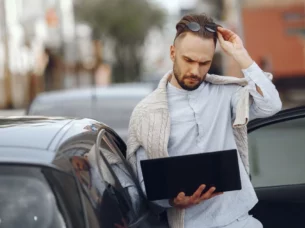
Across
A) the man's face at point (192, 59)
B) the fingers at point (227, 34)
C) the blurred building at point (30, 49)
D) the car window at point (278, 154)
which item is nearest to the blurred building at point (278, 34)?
the blurred building at point (30, 49)

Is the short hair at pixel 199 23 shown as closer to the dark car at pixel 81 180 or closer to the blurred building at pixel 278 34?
the dark car at pixel 81 180

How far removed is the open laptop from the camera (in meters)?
4.00

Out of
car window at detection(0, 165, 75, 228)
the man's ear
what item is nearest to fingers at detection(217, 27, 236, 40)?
the man's ear

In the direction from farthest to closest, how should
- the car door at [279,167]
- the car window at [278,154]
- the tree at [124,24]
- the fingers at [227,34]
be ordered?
1. the tree at [124,24]
2. the car window at [278,154]
3. the car door at [279,167]
4. the fingers at [227,34]

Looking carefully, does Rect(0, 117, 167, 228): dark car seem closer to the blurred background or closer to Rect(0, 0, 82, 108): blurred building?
the blurred background

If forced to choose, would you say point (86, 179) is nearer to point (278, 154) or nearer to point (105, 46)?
point (278, 154)

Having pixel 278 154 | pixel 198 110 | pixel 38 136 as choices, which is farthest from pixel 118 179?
pixel 278 154

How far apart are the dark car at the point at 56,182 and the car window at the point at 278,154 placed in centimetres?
177

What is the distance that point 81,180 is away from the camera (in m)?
3.47

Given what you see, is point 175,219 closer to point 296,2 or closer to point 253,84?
point 253,84

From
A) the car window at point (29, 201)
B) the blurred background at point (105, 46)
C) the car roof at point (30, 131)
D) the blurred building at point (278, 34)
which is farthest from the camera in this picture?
the blurred building at point (278, 34)

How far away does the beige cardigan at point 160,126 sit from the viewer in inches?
164

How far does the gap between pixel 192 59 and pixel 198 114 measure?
0.81 ft

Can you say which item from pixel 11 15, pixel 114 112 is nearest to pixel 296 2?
pixel 11 15
